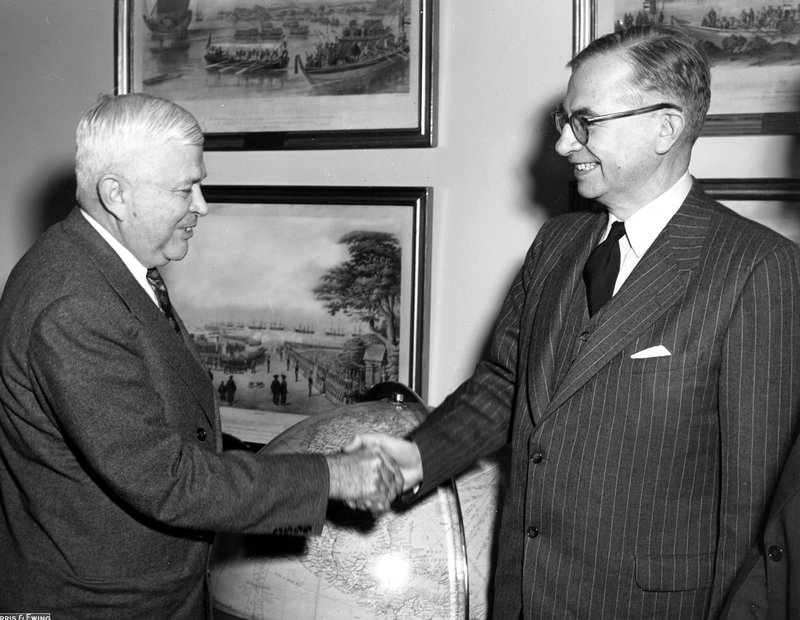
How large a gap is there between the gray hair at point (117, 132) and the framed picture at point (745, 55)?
1.43 meters

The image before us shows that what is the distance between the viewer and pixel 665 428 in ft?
5.95

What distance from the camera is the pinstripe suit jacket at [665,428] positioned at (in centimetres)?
176

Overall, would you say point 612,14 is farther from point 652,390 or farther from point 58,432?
point 58,432

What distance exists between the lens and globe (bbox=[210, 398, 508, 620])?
2088 millimetres

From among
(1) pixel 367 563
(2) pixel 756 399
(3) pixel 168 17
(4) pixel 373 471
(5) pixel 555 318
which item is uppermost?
(3) pixel 168 17

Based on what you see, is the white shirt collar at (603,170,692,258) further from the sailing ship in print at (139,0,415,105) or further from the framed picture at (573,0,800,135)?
the sailing ship in print at (139,0,415,105)

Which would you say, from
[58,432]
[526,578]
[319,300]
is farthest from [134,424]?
[319,300]

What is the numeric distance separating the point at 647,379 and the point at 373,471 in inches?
26.6

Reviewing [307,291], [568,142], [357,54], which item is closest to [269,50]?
[357,54]

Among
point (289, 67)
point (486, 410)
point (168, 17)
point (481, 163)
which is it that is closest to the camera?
point (486, 410)

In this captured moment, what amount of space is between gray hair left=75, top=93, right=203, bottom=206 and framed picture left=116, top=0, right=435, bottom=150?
118cm

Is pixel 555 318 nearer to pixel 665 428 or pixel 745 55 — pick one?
pixel 665 428

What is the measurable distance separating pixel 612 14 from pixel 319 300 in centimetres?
136

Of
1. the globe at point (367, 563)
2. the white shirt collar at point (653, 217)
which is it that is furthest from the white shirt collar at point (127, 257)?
the white shirt collar at point (653, 217)
